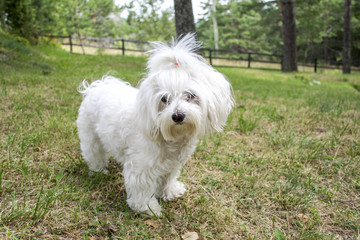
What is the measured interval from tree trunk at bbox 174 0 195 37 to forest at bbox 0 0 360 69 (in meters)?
4.15

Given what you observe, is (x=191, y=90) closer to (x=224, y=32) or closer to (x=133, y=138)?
(x=133, y=138)

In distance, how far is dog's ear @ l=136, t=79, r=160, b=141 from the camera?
80.8 inches

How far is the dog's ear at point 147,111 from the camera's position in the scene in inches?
80.8

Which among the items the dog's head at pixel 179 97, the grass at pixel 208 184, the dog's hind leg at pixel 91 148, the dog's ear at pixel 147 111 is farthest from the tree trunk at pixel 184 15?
the dog's ear at pixel 147 111

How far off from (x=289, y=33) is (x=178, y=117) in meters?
15.2

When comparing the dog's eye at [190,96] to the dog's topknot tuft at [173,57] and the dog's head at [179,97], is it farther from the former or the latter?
the dog's topknot tuft at [173,57]

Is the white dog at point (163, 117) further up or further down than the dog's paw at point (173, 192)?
further up

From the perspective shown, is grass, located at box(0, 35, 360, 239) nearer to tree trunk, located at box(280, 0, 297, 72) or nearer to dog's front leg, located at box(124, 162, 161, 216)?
dog's front leg, located at box(124, 162, 161, 216)

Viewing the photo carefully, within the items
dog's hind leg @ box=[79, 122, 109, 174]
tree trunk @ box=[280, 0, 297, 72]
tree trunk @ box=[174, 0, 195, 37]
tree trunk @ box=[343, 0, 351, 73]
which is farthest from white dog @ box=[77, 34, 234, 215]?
tree trunk @ box=[343, 0, 351, 73]

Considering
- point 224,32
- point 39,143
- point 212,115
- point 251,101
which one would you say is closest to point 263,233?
point 212,115

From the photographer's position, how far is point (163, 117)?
1.97 m

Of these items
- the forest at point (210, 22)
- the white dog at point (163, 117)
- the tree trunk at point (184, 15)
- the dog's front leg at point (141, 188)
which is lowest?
the dog's front leg at point (141, 188)

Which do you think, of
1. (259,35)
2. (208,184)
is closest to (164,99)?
(208,184)

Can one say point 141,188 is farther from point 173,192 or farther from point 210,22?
point 210,22
